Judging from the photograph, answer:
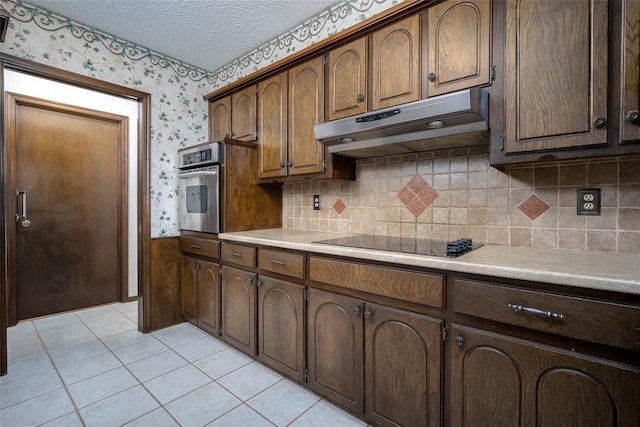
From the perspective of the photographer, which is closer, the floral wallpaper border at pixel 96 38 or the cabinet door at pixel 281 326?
the cabinet door at pixel 281 326

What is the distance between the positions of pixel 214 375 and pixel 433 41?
2.35m

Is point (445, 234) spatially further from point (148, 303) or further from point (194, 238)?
point (148, 303)

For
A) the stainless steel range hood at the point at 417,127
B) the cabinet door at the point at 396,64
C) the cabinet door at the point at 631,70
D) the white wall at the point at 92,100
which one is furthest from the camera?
the white wall at the point at 92,100

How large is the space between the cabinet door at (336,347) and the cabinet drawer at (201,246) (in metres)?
1.00

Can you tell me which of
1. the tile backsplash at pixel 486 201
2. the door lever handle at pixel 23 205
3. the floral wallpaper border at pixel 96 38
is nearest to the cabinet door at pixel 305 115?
the tile backsplash at pixel 486 201

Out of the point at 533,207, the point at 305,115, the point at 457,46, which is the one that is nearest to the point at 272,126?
the point at 305,115

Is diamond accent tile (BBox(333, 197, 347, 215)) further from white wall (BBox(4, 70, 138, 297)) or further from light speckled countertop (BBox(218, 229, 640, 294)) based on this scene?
white wall (BBox(4, 70, 138, 297))

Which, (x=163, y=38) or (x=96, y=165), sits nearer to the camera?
(x=163, y=38)

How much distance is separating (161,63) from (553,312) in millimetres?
3281

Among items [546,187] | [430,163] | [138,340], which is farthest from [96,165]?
[546,187]

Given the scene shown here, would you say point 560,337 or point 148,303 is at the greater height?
point 560,337

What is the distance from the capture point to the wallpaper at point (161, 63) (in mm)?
2026

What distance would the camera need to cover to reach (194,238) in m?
2.51

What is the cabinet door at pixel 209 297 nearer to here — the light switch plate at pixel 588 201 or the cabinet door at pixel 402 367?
the cabinet door at pixel 402 367
